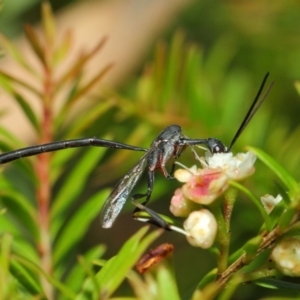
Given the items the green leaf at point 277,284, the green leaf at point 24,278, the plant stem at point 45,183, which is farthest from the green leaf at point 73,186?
the green leaf at point 277,284

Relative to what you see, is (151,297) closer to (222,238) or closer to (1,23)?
(222,238)

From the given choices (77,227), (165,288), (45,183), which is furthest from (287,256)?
(45,183)

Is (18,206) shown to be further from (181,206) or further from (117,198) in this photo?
(181,206)

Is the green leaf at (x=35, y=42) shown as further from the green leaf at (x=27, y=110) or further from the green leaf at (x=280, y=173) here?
the green leaf at (x=280, y=173)

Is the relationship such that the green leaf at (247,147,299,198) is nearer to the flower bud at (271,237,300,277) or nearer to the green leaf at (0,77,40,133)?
the flower bud at (271,237,300,277)

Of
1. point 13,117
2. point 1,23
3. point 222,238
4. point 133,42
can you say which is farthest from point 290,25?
point 222,238
